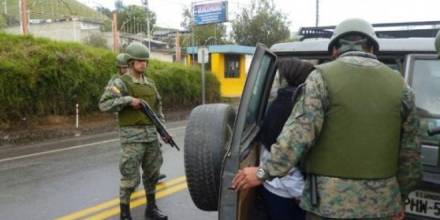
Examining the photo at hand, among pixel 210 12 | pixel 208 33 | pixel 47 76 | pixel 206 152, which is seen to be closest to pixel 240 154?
pixel 206 152

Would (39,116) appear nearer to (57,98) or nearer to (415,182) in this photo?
(57,98)

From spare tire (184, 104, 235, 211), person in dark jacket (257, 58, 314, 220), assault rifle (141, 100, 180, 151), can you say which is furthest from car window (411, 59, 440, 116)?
assault rifle (141, 100, 180, 151)

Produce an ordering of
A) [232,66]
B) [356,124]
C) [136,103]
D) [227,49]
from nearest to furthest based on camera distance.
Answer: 1. [356,124]
2. [136,103]
3. [227,49]
4. [232,66]

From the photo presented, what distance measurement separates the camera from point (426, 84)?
3.51 m

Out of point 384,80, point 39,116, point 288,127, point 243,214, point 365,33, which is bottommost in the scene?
point 39,116

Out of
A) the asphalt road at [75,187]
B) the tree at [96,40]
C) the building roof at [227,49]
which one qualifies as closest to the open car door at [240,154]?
the asphalt road at [75,187]

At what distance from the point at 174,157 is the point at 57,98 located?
6.86 metres

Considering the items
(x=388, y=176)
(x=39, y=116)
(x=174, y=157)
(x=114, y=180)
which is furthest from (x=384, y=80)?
(x=39, y=116)

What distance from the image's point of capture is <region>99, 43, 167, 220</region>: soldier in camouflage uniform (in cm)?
490

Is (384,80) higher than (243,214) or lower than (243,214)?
higher

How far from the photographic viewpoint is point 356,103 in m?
2.40

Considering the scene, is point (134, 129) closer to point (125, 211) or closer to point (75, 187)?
point (125, 211)

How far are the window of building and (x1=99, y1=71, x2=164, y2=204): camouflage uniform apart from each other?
2405cm

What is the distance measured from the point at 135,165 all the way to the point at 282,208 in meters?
2.16
